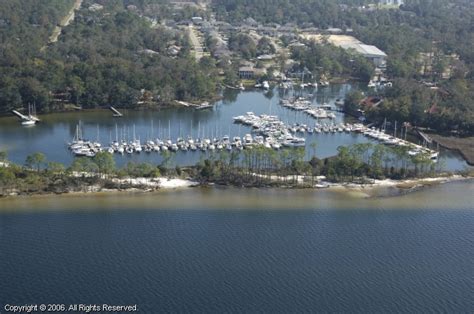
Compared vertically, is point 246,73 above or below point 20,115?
above

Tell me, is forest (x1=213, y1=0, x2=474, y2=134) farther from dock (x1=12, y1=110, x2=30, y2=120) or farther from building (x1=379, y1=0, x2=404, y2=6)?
dock (x1=12, y1=110, x2=30, y2=120)

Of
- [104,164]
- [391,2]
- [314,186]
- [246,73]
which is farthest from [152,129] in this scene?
[391,2]

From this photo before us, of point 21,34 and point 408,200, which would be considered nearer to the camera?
point 408,200

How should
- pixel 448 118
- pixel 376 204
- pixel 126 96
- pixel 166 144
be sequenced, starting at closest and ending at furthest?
pixel 376 204 → pixel 166 144 → pixel 448 118 → pixel 126 96

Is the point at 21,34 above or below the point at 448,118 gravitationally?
above

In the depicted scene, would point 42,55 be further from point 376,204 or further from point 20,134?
point 376,204

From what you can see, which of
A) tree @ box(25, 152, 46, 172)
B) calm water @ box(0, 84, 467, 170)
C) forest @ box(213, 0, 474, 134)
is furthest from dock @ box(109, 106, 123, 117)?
forest @ box(213, 0, 474, 134)

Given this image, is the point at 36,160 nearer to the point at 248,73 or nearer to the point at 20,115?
the point at 20,115

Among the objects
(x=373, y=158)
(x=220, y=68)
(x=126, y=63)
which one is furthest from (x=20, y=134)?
(x=220, y=68)

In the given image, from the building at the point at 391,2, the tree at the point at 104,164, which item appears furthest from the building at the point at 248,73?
the building at the point at 391,2
